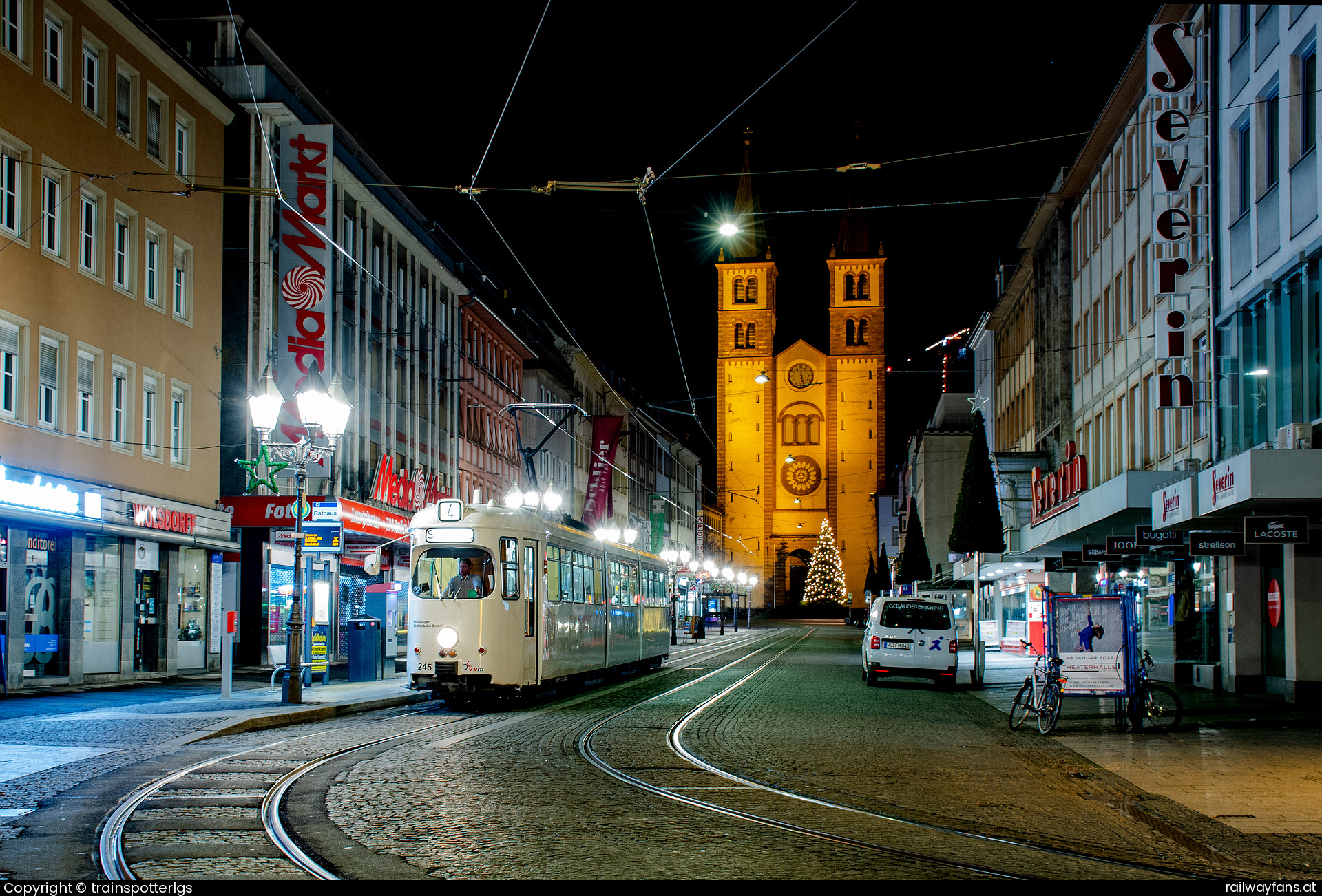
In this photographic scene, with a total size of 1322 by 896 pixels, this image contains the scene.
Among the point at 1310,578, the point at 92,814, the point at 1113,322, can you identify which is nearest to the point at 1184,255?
the point at 1310,578

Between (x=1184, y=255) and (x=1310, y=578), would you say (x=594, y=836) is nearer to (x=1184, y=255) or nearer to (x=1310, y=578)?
(x=1310, y=578)

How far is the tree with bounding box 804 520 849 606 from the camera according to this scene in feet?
359

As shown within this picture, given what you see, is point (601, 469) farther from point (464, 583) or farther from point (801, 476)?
point (801, 476)

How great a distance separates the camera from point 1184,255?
80.5ft

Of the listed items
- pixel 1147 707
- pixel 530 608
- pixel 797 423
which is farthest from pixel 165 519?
pixel 797 423

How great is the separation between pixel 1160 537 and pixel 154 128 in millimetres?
20637

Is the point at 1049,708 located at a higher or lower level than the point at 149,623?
lower

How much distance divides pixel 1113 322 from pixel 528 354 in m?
32.0

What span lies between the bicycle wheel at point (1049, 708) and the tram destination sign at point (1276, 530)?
13.1ft

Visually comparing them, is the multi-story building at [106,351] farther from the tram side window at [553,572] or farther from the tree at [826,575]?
the tree at [826,575]

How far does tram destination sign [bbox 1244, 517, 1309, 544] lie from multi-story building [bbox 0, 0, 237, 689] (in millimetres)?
15310

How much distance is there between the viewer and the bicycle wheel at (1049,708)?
54.1 ft

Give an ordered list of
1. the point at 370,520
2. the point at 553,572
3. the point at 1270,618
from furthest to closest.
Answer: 1. the point at 370,520
2. the point at 1270,618
3. the point at 553,572

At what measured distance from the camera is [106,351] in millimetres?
24906
